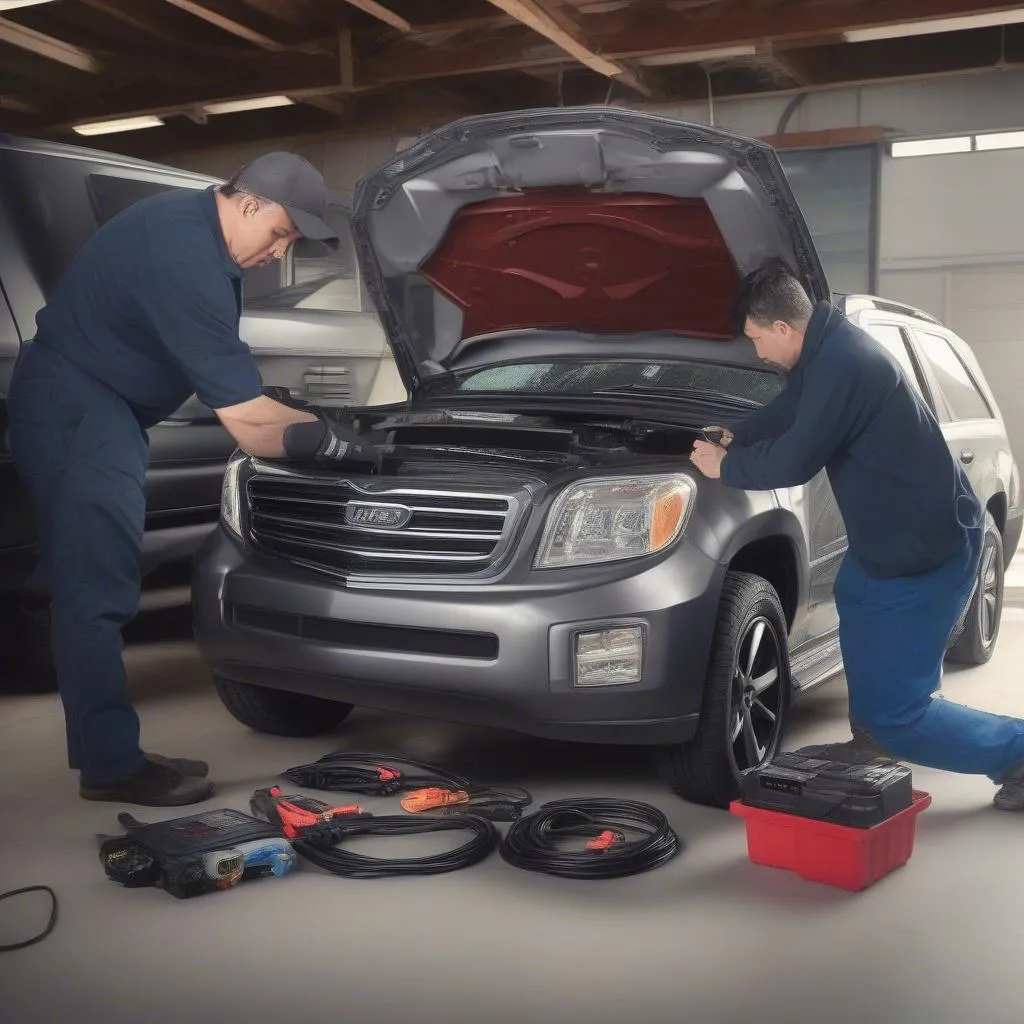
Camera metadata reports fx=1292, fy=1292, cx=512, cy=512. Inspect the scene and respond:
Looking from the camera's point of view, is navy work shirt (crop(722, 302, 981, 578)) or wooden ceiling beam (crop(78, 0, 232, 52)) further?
wooden ceiling beam (crop(78, 0, 232, 52))

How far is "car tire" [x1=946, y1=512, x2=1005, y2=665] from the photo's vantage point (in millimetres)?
5113

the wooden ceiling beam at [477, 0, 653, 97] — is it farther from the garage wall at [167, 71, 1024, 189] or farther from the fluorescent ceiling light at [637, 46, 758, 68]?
the garage wall at [167, 71, 1024, 189]

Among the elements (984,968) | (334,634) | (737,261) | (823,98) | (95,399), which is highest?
(823,98)

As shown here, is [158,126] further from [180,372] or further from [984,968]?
[984,968]

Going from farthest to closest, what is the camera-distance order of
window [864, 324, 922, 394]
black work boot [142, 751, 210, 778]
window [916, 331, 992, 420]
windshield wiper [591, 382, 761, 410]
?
1. window [916, 331, 992, 420]
2. window [864, 324, 922, 394]
3. windshield wiper [591, 382, 761, 410]
4. black work boot [142, 751, 210, 778]

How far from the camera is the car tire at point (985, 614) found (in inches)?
201

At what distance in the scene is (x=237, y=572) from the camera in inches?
143

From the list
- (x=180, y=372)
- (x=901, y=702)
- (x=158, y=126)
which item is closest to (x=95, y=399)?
(x=180, y=372)

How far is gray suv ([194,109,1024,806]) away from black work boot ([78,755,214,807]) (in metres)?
0.33

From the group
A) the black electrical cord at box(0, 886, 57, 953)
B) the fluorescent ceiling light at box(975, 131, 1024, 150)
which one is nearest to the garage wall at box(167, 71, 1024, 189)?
the fluorescent ceiling light at box(975, 131, 1024, 150)

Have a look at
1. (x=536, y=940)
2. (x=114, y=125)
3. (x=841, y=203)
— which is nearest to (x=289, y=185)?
(x=536, y=940)

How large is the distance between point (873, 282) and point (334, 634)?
317 inches

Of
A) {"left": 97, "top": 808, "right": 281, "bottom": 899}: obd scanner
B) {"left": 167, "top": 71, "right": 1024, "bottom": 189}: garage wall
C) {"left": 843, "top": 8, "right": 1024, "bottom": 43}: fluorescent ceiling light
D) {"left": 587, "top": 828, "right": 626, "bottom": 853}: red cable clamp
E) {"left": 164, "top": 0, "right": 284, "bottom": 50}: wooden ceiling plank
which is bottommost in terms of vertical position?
{"left": 587, "top": 828, "right": 626, "bottom": 853}: red cable clamp

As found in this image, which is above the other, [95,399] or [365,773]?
[95,399]
